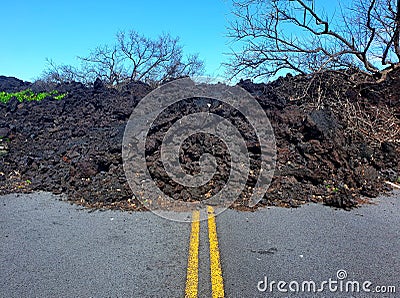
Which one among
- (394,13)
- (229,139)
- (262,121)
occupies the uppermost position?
(394,13)

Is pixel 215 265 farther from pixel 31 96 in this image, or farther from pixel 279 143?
pixel 31 96

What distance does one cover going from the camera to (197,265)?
→ 11.8 ft

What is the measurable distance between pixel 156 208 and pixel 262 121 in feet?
12.5

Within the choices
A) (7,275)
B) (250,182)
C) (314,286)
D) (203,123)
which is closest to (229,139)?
(203,123)

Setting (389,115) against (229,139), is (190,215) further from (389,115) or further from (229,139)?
(389,115)

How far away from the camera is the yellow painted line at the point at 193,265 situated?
3.12 metres

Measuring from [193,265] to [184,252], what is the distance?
1.12 ft

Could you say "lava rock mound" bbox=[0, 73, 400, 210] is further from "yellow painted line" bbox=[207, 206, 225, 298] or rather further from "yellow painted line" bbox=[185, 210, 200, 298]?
"yellow painted line" bbox=[185, 210, 200, 298]

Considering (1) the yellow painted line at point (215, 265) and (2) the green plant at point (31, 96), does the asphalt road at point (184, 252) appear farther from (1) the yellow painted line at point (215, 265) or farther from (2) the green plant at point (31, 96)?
(2) the green plant at point (31, 96)

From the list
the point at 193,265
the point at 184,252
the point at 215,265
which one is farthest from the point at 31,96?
the point at 215,265

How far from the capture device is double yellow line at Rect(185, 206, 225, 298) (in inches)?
123

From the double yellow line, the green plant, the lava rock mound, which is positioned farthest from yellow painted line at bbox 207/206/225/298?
the green plant

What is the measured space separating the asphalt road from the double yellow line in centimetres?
5

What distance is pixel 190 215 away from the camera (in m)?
5.28
